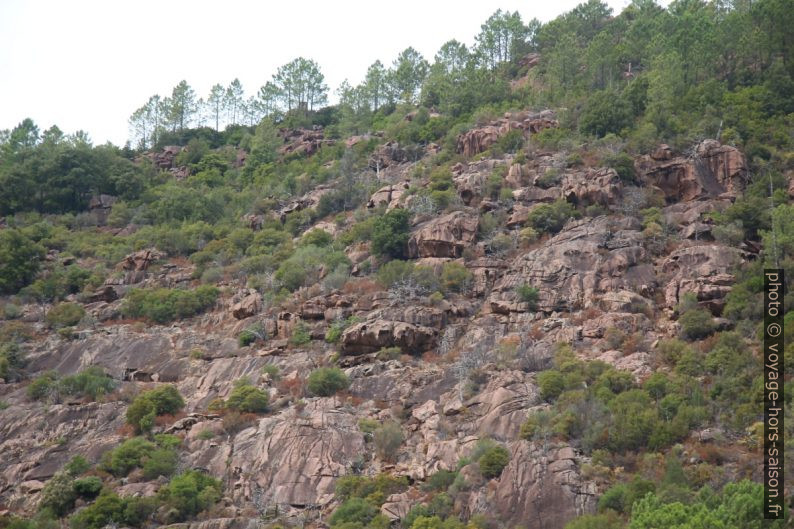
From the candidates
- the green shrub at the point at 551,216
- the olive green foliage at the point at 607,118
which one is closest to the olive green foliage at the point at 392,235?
the green shrub at the point at 551,216

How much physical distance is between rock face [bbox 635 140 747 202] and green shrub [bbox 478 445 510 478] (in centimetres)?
2931

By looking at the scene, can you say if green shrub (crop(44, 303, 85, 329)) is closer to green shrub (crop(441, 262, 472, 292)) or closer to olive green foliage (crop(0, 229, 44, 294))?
olive green foliage (crop(0, 229, 44, 294))

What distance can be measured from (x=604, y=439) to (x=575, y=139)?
37.1 metres

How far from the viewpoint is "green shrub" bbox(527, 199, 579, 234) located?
64.8m

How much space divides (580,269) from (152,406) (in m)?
26.6

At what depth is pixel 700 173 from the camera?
65.9 meters

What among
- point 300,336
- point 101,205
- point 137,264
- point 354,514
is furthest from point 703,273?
point 101,205

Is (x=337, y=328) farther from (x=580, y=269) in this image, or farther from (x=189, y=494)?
(x=189, y=494)

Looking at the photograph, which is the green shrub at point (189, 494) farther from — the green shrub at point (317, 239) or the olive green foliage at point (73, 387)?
the green shrub at point (317, 239)

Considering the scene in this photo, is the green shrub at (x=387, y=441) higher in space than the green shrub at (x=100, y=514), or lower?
higher

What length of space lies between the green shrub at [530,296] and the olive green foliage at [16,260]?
40.2m

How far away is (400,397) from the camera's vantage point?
52594 millimetres

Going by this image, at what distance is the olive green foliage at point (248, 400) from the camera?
52.5 m

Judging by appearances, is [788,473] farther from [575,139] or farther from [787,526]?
[575,139]
